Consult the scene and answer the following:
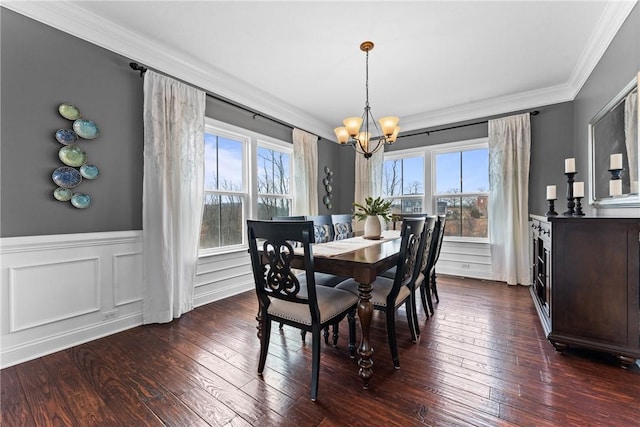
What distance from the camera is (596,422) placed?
1.32m

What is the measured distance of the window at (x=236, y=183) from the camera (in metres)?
3.25

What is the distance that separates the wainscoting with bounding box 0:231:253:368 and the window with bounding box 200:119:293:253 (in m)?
0.88

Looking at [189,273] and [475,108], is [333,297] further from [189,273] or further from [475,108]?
[475,108]

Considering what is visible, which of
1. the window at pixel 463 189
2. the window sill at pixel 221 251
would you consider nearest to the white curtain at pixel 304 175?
the window sill at pixel 221 251

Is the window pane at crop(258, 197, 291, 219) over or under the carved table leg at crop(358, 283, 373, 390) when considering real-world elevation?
over

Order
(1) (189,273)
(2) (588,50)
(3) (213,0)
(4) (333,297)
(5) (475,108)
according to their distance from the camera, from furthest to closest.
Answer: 1. (5) (475,108)
2. (1) (189,273)
3. (2) (588,50)
4. (3) (213,0)
5. (4) (333,297)

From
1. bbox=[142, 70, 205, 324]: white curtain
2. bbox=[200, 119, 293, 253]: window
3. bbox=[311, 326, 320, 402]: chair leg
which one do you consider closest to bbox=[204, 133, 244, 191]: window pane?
bbox=[200, 119, 293, 253]: window

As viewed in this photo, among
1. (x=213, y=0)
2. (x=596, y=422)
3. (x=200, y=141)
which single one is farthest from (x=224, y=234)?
(x=596, y=422)

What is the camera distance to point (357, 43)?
8.26ft

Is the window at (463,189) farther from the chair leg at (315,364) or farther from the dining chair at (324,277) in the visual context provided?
the chair leg at (315,364)

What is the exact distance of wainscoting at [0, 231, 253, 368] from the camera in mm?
1874

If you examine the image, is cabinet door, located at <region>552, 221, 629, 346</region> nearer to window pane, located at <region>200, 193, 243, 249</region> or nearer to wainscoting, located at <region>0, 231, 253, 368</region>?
window pane, located at <region>200, 193, 243, 249</region>

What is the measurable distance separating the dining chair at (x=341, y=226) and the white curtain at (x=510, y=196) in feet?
7.21

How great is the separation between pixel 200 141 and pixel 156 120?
46 centimetres
